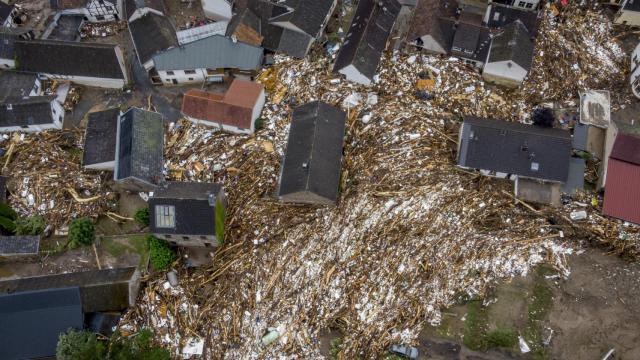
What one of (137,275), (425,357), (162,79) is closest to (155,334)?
(137,275)

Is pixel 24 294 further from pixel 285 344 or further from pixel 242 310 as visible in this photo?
pixel 285 344

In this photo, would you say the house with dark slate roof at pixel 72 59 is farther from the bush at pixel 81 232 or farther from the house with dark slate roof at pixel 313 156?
the house with dark slate roof at pixel 313 156

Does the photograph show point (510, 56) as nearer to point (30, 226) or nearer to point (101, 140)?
point (101, 140)

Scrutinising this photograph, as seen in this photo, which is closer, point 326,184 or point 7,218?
point 326,184

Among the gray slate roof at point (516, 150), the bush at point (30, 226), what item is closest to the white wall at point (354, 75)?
the gray slate roof at point (516, 150)

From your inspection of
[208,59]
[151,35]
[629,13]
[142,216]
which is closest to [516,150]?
[629,13]

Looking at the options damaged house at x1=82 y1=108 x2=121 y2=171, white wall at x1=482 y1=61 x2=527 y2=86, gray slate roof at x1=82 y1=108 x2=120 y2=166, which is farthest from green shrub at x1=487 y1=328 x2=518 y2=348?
gray slate roof at x1=82 y1=108 x2=120 y2=166
